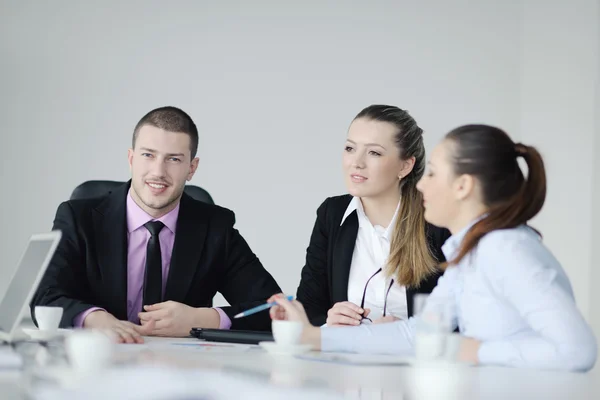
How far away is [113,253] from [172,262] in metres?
0.20

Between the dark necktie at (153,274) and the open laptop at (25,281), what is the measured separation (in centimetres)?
80

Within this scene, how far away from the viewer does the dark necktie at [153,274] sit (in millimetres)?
2721

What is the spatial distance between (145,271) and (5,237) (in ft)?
7.16

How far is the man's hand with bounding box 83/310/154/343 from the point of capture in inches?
81.5

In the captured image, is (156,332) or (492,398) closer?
(492,398)

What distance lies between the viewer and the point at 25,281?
1.83 metres

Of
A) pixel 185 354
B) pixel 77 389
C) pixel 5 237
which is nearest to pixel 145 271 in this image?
pixel 185 354

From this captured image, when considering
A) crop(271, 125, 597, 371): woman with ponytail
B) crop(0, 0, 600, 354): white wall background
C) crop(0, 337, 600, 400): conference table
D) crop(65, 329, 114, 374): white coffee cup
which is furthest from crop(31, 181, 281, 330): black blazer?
crop(0, 0, 600, 354): white wall background

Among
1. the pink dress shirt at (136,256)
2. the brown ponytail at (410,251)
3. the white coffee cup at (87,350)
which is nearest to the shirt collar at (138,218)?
the pink dress shirt at (136,256)

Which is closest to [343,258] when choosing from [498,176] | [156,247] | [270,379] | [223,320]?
[223,320]

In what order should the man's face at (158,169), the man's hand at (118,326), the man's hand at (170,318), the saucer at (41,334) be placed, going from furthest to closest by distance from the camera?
the man's face at (158,169) < the man's hand at (170,318) < the man's hand at (118,326) < the saucer at (41,334)

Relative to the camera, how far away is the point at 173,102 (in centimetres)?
492

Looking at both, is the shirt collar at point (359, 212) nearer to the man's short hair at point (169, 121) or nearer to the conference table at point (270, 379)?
the man's short hair at point (169, 121)

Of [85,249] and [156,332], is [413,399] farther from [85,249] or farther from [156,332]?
[85,249]
